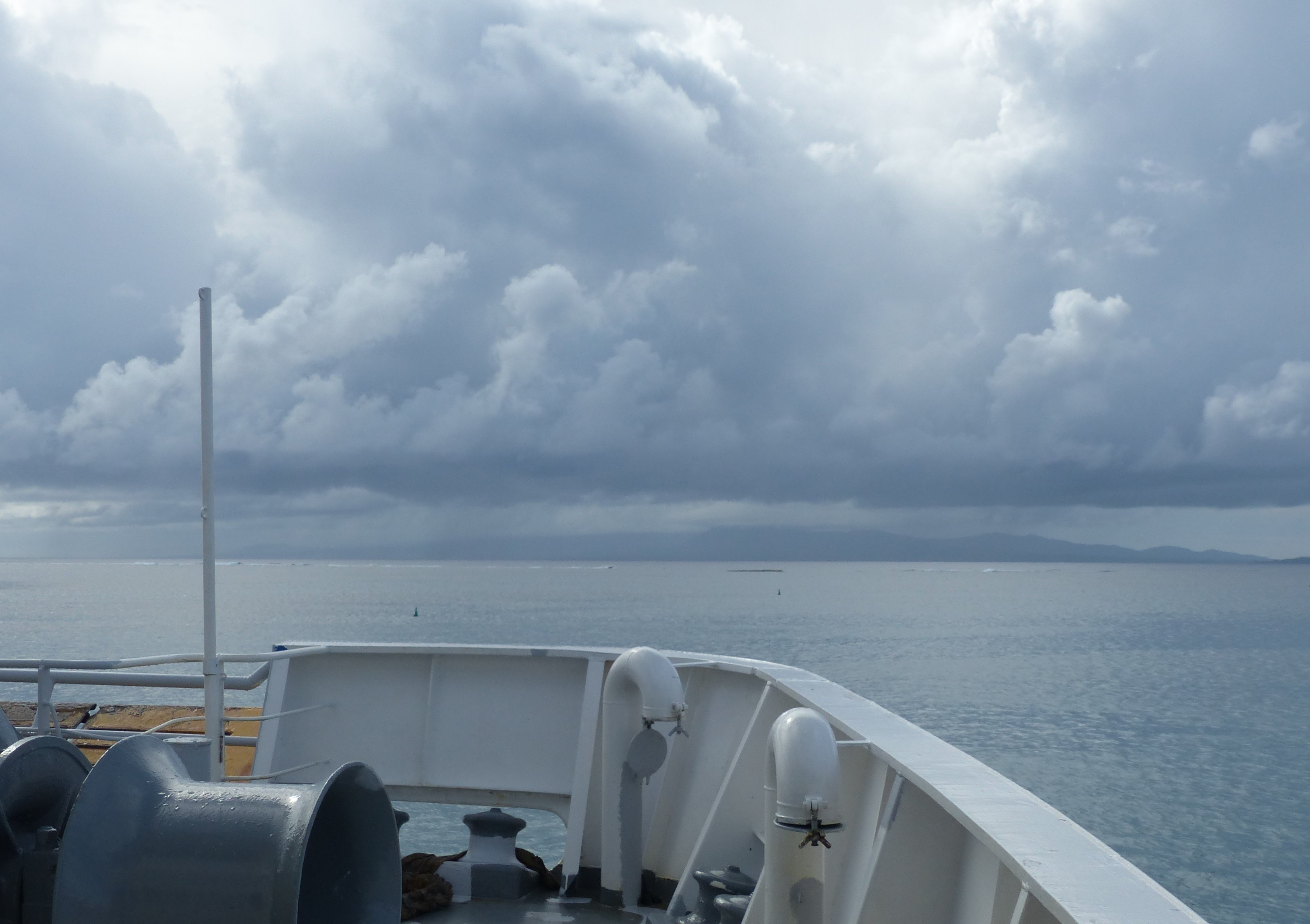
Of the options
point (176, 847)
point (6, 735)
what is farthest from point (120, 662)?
point (176, 847)

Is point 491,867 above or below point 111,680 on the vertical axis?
below

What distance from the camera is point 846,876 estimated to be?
4.14m

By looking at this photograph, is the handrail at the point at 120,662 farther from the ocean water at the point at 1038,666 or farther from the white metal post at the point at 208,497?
the ocean water at the point at 1038,666

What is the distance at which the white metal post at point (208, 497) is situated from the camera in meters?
4.81

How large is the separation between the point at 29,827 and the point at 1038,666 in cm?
6680

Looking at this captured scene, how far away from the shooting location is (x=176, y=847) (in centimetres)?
237

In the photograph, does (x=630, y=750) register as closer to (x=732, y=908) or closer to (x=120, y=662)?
(x=732, y=908)

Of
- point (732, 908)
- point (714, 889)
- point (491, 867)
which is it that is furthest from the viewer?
point (491, 867)

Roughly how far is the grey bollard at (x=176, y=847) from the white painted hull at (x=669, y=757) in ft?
6.35

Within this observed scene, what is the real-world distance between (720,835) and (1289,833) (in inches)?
1012

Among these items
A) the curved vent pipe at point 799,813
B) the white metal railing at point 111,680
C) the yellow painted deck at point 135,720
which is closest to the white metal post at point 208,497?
the white metal railing at point 111,680

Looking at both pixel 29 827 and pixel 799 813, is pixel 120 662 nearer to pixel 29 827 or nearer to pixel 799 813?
pixel 29 827

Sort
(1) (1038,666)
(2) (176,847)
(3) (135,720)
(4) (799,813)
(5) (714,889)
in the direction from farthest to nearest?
(1) (1038,666), (3) (135,720), (5) (714,889), (4) (799,813), (2) (176,847)

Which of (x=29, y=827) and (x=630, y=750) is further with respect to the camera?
(x=630, y=750)
